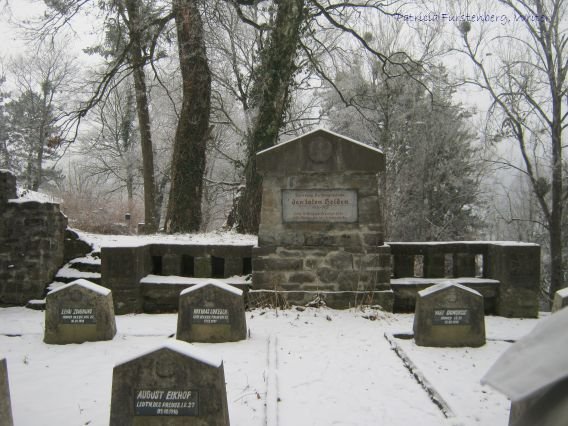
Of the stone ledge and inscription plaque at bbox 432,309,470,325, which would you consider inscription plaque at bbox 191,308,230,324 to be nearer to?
inscription plaque at bbox 432,309,470,325

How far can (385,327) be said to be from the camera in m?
6.77

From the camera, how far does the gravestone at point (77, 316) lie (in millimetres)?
5980

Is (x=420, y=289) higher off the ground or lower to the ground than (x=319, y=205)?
lower

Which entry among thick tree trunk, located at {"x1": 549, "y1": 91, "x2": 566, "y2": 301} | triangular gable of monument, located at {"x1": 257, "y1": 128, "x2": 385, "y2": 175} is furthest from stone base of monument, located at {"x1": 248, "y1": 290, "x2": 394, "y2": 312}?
thick tree trunk, located at {"x1": 549, "y1": 91, "x2": 566, "y2": 301}

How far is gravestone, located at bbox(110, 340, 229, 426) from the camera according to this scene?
3330 mm

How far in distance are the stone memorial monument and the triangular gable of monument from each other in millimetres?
15

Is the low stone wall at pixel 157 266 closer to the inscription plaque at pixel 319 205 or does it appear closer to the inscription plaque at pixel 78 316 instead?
the inscription plaque at pixel 319 205

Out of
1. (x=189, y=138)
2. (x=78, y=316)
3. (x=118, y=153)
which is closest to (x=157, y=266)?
(x=78, y=316)

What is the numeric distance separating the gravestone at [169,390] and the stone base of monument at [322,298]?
4172 mm

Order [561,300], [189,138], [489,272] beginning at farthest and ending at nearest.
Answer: [189,138] → [489,272] → [561,300]

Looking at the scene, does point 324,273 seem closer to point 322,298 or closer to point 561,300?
point 322,298

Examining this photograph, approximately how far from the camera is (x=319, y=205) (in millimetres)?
7680

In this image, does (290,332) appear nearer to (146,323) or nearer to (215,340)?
(215,340)

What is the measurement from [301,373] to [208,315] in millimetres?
1542
